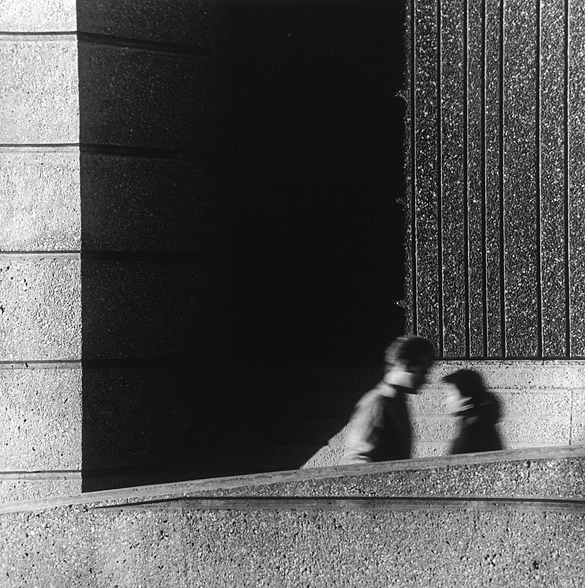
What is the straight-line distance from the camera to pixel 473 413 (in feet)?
14.7

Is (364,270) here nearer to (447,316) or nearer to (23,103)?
(447,316)

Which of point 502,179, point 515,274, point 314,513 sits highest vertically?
point 502,179

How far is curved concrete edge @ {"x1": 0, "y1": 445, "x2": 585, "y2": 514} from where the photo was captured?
314 centimetres

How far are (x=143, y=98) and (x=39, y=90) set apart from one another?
2.26 feet

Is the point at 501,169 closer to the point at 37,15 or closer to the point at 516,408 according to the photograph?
the point at 516,408

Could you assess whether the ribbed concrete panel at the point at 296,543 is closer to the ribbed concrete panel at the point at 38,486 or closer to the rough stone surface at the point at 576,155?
the ribbed concrete panel at the point at 38,486

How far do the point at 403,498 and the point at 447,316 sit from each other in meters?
2.07

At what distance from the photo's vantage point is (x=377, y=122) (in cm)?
500

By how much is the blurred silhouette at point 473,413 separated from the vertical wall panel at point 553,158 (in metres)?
0.60

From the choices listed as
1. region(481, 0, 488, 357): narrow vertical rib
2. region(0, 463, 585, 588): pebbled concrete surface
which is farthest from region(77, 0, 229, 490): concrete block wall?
region(481, 0, 488, 357): narrow vertical rib

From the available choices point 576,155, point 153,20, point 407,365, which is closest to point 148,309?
point 407,365

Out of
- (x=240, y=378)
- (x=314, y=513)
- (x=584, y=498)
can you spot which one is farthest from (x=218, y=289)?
(x=584, y=498)

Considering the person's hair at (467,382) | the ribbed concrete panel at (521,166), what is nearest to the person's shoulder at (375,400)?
the person's hair at (467,382)

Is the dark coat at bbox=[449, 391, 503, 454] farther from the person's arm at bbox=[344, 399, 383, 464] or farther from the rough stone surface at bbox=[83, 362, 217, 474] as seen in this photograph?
the rough stone surface at bbox=[83, 362, 217, 474]
